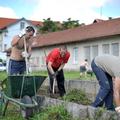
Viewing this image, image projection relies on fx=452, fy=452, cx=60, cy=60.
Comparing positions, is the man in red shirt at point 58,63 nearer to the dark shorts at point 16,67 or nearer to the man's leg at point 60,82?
the man's leg at point 60,82

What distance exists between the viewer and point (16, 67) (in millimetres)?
9570

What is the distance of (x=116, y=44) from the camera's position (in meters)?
41.7

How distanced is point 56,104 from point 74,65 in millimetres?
40595

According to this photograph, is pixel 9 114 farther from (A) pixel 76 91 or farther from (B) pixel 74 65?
(B) pixel 74 65

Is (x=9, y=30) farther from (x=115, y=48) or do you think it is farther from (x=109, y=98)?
(x=109, y=98)

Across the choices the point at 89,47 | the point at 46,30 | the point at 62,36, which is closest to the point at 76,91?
the point at 89,47

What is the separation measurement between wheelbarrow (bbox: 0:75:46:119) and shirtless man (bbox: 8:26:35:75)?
0.80m

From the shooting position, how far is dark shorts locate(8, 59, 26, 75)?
9.54 m

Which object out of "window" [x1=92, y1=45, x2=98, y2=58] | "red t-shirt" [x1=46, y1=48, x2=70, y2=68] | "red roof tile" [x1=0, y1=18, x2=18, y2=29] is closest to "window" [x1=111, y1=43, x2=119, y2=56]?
"window" [x1=92, y1=45, x2=98, y2=58]

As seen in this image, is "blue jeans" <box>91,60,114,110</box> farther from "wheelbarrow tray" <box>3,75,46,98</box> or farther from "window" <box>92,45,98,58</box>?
"window" <box>92,45,98,58</box>

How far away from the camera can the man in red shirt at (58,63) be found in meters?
10.6

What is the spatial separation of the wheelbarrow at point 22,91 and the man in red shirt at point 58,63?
212 cm

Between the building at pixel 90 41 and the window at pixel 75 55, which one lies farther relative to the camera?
the window at pixel 75 55

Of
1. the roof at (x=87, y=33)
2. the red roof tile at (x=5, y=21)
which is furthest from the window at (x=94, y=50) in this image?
the red roof tile at (x=5, y=21)
